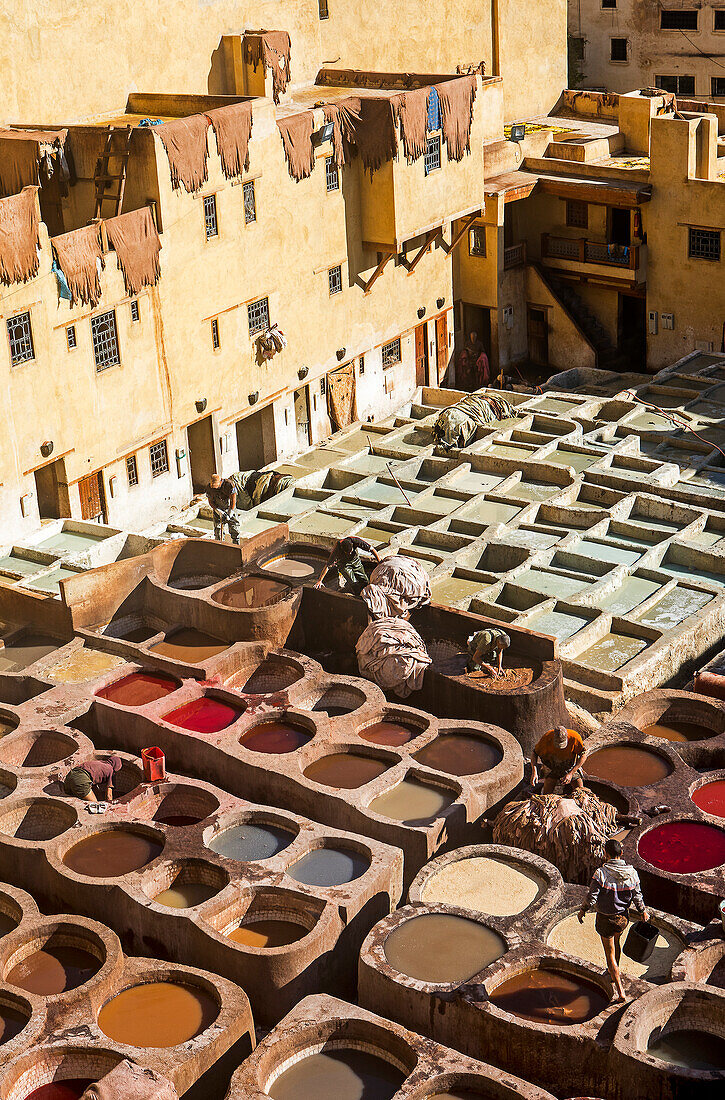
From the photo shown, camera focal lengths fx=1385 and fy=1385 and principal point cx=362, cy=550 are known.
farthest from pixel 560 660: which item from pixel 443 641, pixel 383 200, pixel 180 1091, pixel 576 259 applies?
pixel 576 259

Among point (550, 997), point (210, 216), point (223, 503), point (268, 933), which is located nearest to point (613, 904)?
point (550, 997)

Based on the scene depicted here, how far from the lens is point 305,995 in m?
17.6

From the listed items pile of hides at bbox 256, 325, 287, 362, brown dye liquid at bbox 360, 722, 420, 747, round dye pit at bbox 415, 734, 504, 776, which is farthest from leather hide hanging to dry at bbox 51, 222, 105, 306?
round dye pit at bbox 415, 734, 504, 776

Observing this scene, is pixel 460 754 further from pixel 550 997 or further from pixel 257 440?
pixel 257 440

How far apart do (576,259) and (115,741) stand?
970 inches

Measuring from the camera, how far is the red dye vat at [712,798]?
2050 cm

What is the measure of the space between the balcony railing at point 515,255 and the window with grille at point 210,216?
39.8 feet

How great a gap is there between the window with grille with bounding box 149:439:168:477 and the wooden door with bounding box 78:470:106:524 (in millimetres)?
1775

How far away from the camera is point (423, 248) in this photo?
38.6 m

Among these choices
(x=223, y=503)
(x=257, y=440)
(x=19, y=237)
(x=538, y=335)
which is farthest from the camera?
(x=538, y=335)

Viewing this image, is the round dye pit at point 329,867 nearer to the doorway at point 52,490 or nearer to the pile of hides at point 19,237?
the doorway at point 52,490

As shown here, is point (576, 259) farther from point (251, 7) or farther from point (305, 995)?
point (305, 995)

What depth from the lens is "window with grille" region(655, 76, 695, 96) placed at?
175ft

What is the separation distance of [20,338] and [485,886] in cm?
1562
